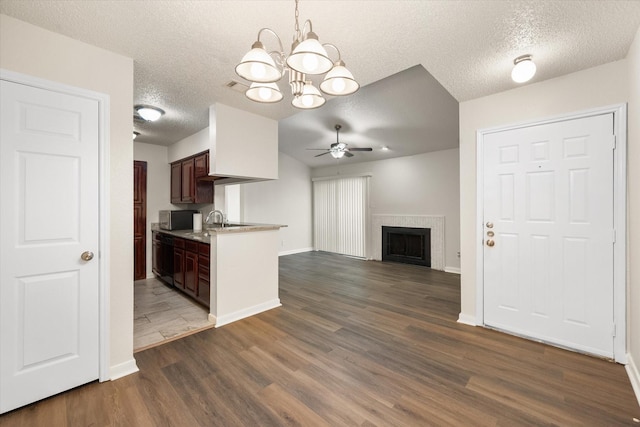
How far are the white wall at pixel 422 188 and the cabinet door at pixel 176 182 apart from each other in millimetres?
4169

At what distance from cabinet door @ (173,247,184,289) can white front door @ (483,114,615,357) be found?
153 inches

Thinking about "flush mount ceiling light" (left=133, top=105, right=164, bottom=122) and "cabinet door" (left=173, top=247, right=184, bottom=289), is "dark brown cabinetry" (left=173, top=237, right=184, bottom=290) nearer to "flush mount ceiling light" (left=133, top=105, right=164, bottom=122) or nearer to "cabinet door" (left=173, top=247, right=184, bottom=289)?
"cabinet door" (left=173, top=247, right=184, bottom=289)

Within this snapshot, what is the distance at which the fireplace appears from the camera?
5934 mm

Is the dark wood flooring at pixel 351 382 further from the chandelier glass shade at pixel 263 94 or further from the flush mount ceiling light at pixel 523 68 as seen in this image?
the flush mount ceiling light at pixel 523 68

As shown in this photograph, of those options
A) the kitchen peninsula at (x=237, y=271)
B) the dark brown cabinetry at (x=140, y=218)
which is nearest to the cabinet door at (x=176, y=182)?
the dark brown cabinetry at (x=140, y=218)

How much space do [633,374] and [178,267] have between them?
15.9ft

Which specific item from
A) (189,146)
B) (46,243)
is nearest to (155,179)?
(189,146)

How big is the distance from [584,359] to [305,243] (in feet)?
20.8

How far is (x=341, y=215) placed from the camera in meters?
7.48

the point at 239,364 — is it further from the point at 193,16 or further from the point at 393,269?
the point at 393,269

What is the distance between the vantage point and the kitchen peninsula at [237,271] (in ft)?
10.1

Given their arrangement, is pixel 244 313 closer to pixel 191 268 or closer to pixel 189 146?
pixel 191 268

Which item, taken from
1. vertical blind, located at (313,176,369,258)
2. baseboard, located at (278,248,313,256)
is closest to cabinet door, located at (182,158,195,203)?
baseboard, located at (278,248,313,256)

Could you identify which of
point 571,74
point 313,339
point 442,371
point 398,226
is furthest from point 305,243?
point 571,74
